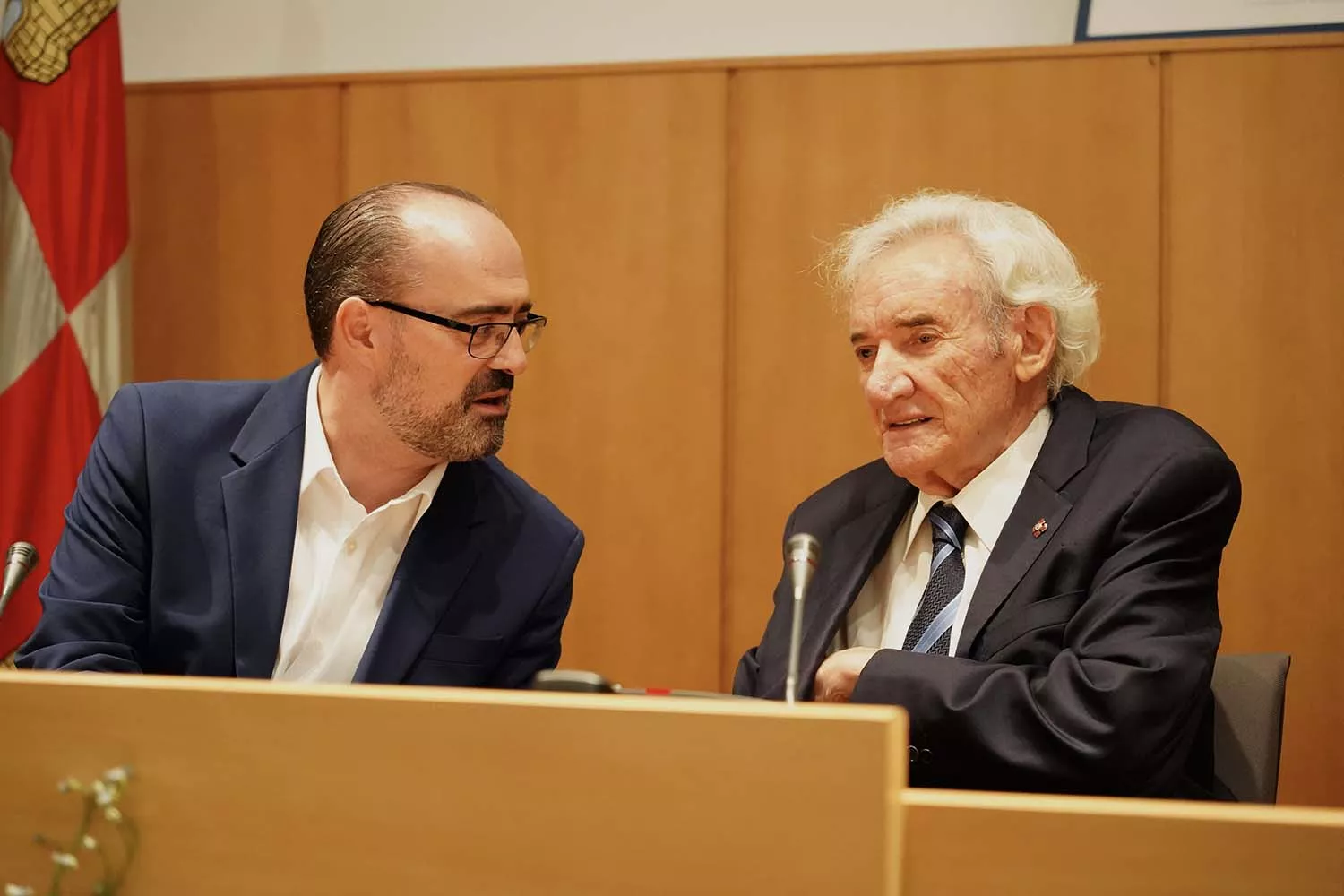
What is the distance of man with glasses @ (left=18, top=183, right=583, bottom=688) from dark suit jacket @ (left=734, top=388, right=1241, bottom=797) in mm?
596

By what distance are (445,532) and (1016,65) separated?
2226 mm

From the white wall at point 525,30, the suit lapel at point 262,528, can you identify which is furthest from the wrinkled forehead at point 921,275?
the white wall at point 525,30

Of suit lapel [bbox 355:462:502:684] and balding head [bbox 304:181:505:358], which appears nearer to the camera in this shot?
suit lapel [bbox 355:462:502:684]

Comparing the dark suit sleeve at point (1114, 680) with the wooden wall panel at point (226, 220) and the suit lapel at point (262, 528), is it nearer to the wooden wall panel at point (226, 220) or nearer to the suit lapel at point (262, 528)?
the suit lapel at point (262, 528)

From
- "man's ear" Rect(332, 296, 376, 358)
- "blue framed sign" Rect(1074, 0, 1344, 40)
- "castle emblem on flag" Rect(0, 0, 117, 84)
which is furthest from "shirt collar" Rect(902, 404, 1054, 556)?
"castle emblem on flag" Rect(0, 0, 117, 84)

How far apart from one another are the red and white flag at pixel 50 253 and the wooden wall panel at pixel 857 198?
1.83 metres

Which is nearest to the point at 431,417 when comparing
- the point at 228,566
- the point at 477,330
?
the point at 477,330

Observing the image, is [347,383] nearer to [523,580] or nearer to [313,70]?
[523,580]

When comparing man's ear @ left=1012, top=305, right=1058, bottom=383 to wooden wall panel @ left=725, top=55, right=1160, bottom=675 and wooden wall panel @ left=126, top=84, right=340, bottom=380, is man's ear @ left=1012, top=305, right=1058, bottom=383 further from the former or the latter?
wooden wall panel @ left=126, top=84, right=340, bottom=380

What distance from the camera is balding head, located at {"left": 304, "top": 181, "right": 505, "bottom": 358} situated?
228cm

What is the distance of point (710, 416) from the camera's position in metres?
3.72

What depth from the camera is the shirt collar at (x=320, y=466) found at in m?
2.29

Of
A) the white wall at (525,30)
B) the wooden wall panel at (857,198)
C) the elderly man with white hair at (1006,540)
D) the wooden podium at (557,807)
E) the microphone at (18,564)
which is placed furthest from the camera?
the white wall at (525,30)

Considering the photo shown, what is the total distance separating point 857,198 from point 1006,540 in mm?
1778
